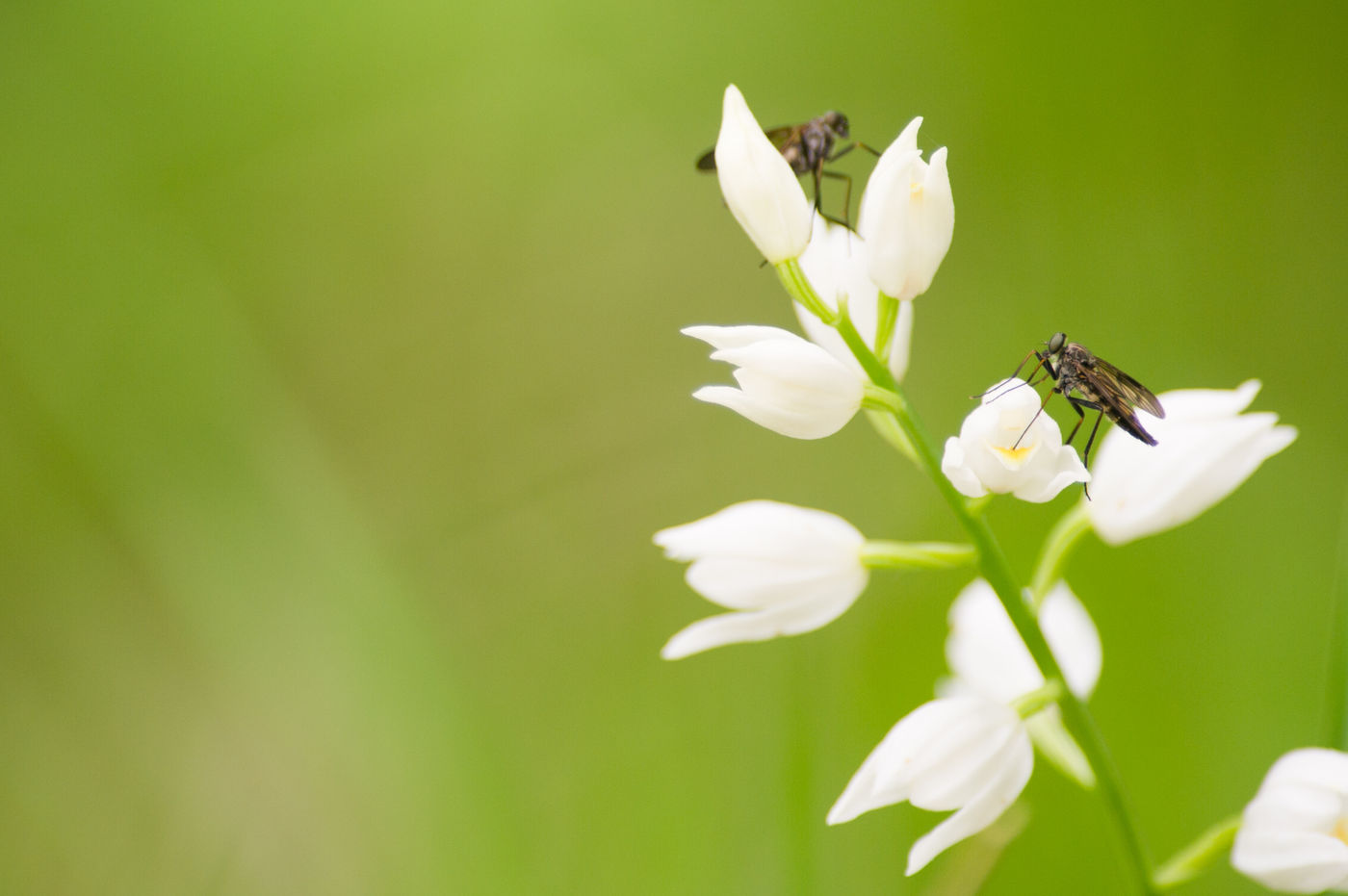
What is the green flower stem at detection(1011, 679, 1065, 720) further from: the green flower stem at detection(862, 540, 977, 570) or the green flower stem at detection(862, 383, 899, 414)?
the green flower stem at detection(862, 383, 899, 414)

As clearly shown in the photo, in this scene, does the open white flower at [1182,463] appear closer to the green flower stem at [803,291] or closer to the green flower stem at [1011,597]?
the green flower stem at [1011,597]

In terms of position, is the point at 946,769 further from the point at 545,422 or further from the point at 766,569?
the point at 545,422

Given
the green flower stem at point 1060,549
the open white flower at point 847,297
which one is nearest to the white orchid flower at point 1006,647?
the green flower stem at point 1060,549

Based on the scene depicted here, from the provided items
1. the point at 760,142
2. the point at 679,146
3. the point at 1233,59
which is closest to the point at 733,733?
the point at 760,142

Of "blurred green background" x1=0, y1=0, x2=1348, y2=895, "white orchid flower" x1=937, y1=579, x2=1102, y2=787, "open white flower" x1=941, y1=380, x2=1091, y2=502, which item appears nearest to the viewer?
"open white flower" x1=941, y1=380, x2=1091, y2=502

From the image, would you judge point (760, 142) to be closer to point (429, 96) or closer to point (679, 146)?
point (679, 146)

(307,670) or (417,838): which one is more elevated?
(307,670)

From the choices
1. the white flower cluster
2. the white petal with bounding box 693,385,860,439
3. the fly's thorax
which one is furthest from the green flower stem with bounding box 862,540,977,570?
the fly's thorax
